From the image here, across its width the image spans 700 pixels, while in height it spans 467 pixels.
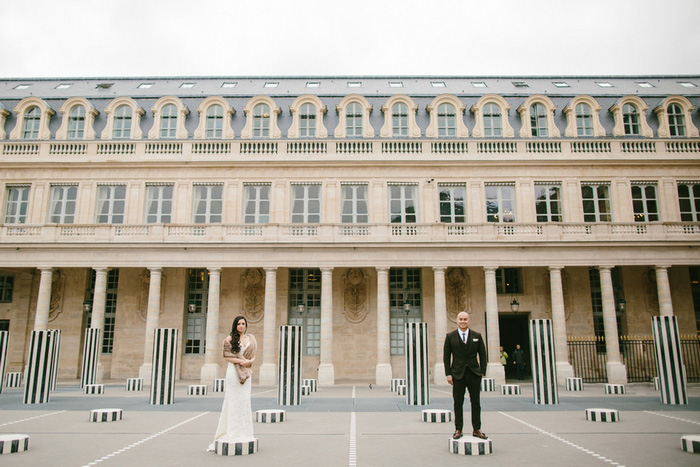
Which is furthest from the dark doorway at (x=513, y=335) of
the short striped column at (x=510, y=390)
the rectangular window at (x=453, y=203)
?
the short striped column at (x=510, y=390)

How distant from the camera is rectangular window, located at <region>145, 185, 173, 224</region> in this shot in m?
30.3

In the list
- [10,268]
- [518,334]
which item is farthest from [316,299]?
[10,268]

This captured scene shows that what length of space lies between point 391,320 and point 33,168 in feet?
76.1

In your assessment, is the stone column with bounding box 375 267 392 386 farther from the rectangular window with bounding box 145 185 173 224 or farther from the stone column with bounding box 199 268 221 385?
the rectangular window with bounding box 145 185 173 224

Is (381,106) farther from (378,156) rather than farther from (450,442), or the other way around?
(450,442)

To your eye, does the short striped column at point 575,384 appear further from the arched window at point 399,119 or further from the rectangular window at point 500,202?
the arched window at point 399,119

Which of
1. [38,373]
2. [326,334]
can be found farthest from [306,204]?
[38,373]

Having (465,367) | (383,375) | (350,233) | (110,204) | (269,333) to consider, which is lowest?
(383,375)

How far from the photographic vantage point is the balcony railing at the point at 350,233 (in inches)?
1095

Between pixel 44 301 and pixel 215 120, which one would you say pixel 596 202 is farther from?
pixel 44 301

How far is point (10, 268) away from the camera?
1155 inches

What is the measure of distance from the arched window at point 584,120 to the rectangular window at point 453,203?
8.27 meters

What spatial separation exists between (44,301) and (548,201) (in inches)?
1127

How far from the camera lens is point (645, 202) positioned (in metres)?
30.1
